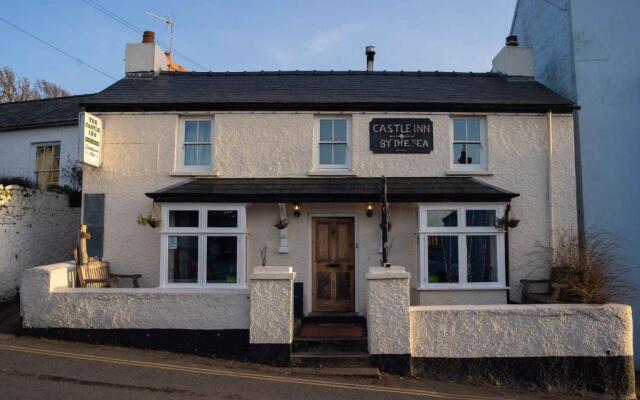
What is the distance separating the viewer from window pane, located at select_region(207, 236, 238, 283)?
10.8m

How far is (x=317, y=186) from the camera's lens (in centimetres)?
1098

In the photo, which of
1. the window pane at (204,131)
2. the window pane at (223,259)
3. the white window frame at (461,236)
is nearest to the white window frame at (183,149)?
the window pane at (204,131)

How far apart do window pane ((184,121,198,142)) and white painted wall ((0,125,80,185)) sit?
5.59 m

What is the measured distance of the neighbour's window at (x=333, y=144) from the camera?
38.4 feet

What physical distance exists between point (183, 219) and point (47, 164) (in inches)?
302

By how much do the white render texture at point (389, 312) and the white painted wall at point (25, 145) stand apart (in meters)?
11.9

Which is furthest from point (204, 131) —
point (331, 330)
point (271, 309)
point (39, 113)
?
point (39, 113)

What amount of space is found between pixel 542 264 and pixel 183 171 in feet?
28.9

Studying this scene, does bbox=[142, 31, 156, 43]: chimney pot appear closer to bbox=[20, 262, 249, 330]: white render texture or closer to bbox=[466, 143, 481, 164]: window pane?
bbox=[20, 262, 249, 330]: white render texture

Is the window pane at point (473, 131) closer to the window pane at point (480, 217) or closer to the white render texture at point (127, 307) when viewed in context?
the window pane at point (480, 217)

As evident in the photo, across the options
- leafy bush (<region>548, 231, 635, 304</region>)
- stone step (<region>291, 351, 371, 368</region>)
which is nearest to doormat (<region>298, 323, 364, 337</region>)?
stone step (<region>291, 351, 371, 368</region>)

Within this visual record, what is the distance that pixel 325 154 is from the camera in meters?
11.8

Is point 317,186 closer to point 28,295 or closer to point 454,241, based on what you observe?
point 454,241

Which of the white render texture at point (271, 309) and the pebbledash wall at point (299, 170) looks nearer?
the white render texture at point (271, 309)
